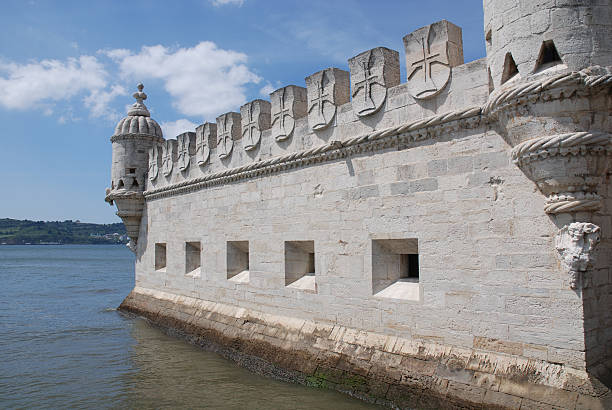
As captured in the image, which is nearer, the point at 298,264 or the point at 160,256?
the point at 298,264

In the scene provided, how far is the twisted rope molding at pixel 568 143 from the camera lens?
15.1 ft

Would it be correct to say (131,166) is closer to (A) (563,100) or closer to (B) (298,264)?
(B) (298,264)

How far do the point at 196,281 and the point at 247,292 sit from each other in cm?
217

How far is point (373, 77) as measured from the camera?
22.3ft

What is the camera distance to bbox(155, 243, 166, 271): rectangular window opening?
13.0 metres

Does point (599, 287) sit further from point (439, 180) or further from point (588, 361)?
point (439, 180)

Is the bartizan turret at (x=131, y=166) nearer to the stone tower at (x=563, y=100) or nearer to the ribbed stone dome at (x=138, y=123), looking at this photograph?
the ribbed stone dome at (x=138, y=123)

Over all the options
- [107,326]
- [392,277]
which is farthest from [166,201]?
[392,277]

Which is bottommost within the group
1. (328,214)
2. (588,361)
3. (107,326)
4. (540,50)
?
(107,326)

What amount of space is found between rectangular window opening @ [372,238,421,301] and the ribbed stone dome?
371 inches

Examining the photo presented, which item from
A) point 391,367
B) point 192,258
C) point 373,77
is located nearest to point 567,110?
point 373,77

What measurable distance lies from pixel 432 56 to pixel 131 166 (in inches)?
394

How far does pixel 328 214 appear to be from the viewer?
7410 millimetres

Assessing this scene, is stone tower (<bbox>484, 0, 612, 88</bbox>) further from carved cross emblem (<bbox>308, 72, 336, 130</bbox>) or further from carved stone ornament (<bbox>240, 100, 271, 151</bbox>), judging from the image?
carved stone ornament (<bbox>240, 100, 271, 151</bbox>)
